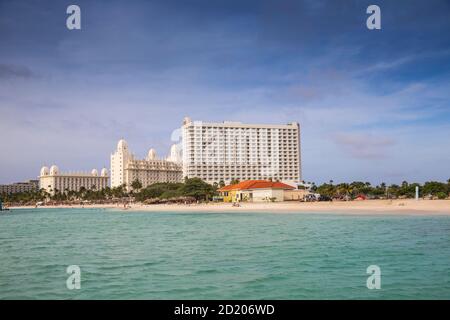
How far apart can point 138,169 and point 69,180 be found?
4183cm

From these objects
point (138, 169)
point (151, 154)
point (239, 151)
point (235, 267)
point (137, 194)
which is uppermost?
point (151, 154)

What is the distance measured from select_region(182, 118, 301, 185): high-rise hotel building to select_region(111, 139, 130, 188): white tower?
31.4 m

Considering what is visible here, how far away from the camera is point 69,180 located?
190500 millimetres

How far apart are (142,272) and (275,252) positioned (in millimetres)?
5567

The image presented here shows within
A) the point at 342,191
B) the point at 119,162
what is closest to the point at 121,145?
the point at 119,162

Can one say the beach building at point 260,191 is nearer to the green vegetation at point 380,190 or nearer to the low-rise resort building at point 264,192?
the low-rise resort building at point 264,192

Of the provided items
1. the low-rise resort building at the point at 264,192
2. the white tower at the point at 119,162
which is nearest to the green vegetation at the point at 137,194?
the low-rise resort building at the point at 264,192

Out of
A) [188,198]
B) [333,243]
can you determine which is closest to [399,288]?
[333,243]

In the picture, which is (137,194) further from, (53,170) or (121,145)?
(53,170)

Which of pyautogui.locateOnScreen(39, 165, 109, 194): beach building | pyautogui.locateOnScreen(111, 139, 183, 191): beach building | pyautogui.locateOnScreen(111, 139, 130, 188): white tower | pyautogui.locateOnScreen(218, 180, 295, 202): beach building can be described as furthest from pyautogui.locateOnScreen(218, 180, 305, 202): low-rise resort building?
pyautogui.locateOnScreen(39, 165, 109, 194): beach building

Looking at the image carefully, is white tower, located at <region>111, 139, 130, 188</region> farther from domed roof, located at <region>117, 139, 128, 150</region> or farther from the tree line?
the tree line

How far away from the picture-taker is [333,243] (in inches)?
762

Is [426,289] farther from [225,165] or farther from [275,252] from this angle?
[225,165]

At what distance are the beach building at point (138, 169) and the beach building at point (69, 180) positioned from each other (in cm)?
2414
